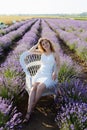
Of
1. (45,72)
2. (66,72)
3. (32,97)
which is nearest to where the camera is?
(32,97)

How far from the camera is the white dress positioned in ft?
17.8

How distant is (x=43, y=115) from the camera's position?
18.0 ft

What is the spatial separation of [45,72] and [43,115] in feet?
2.25

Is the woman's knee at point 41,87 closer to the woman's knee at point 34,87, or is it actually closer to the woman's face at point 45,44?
the woman's knee at point 34,87

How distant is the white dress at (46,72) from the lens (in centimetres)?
542

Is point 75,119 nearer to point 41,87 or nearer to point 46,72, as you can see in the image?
point 41,87

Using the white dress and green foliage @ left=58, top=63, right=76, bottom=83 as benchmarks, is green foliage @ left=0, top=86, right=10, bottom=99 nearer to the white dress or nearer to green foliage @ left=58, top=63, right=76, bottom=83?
the white dress

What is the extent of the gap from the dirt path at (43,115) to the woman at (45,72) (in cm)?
23

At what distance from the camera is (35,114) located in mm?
5480

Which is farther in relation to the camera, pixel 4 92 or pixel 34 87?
pixel 4 92

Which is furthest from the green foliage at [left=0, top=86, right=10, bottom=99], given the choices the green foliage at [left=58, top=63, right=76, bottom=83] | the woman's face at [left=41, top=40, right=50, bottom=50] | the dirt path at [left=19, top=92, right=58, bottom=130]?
the green foliage at [left=58, top=63, right=76, bottom=83]

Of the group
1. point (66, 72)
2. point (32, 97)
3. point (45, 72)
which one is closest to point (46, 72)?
point (45, 72)

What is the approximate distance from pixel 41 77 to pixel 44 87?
324 mm

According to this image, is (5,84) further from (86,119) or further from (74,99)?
(86,119)
